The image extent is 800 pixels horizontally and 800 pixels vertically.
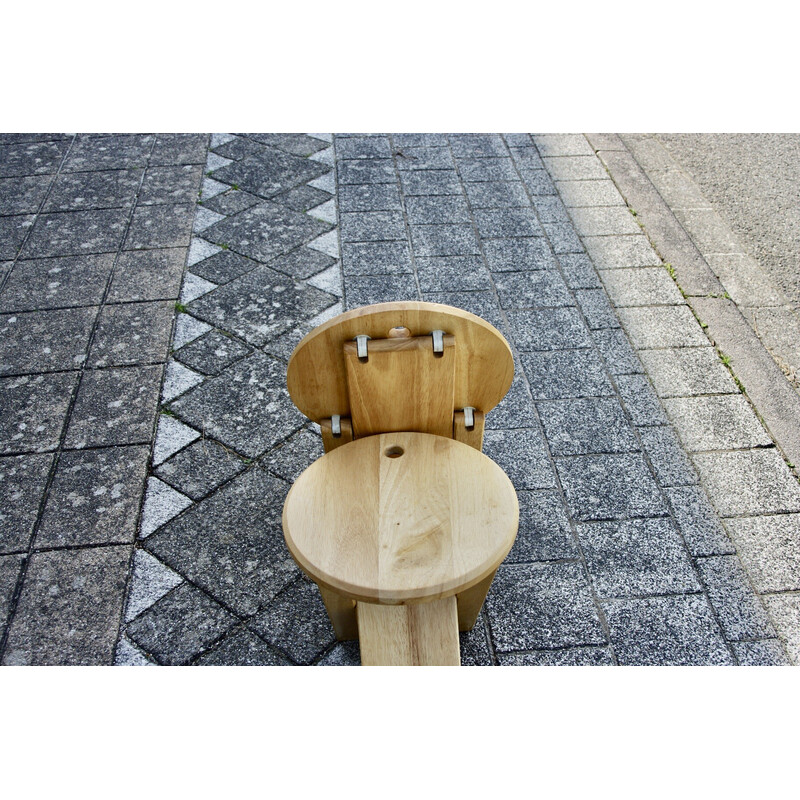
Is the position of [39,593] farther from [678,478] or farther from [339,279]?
[678,478]

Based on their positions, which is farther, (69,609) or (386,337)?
(69,609)

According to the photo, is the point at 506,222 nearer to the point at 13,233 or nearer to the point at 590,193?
the point at 590,193

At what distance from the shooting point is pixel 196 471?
3.17 meters

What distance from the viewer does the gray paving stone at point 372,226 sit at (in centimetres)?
452

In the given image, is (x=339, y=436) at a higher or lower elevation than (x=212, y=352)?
higher

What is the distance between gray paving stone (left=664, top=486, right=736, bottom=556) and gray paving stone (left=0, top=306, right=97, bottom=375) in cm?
288

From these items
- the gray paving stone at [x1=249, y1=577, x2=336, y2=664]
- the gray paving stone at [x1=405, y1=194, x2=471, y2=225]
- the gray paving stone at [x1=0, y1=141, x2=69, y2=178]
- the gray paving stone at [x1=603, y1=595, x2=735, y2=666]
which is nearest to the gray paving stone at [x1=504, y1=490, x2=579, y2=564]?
the gray paving stone at [x1=603, y1=595, x2=735, y2=666]

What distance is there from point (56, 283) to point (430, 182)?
8.04ft

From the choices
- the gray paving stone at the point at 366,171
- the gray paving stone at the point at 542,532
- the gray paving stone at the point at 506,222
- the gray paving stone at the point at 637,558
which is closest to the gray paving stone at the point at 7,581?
the gray paving stone at the point at 542,532

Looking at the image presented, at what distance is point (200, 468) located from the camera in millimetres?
3180

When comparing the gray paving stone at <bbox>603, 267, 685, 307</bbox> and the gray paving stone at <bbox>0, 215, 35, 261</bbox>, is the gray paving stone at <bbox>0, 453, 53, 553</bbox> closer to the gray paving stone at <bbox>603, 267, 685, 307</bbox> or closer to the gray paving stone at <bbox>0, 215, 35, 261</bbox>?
the gray paving stone at <bbox>0, 215, 35, 261</bbox>

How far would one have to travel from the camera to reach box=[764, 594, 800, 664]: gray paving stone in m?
2.57

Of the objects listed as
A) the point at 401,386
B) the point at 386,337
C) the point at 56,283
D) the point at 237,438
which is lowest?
the point at 237,438

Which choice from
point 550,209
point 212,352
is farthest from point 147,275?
point 550,209
